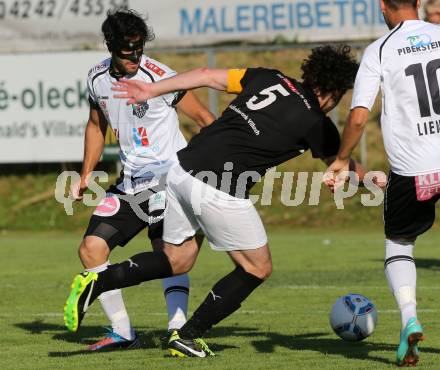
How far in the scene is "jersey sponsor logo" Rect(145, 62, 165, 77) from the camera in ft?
28.9

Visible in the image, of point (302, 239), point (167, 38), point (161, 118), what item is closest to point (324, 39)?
point (167, 38)

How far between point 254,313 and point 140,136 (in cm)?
257

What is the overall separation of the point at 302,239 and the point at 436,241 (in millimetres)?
2266

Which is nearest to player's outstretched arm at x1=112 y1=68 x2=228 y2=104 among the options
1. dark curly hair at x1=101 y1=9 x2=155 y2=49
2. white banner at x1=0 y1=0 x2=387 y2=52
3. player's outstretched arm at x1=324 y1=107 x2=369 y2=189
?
player's outstretched arm at x1=324 y1=107 x2=369 y2=189

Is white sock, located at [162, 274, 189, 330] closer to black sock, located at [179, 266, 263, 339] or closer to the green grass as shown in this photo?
the green grass

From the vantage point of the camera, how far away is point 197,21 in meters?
22.5

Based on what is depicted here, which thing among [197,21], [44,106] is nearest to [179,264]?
[44,106]

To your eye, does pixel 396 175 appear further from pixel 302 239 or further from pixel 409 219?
pixel 302 239

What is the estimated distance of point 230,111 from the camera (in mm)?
7598

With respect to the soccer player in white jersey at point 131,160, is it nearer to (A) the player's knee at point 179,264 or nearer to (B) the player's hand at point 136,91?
(A) the player's knee at point 179,264

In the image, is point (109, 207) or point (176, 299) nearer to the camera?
point (109, 207)

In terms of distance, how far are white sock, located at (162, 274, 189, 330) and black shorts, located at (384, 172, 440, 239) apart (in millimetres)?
1911

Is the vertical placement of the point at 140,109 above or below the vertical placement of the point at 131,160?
above

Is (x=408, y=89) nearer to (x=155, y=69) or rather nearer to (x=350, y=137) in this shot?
(x=350, y=137)
